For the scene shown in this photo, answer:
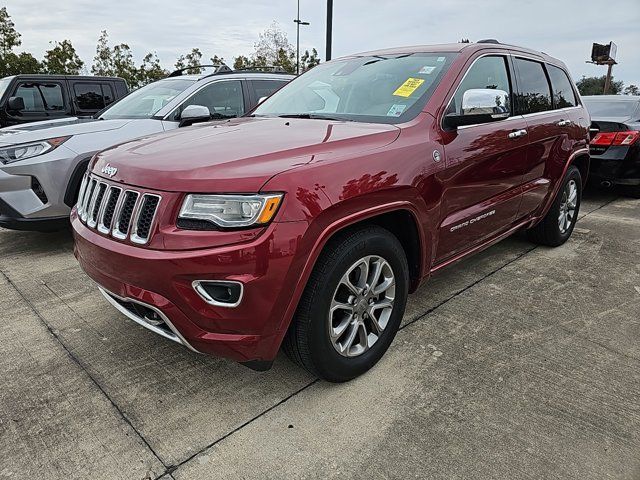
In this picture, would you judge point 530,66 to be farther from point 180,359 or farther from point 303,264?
point 180,359

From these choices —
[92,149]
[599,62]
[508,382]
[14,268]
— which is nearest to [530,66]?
[508,382]

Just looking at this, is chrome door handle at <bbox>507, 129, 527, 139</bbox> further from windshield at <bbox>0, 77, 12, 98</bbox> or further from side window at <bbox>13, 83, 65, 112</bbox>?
windshield at <bbox>0, 77, 12, 98</bbox>

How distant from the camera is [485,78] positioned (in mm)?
3311

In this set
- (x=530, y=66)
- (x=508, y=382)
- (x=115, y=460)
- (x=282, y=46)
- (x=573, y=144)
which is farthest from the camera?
(x=282, y=46)

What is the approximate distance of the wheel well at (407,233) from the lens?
2562 mm

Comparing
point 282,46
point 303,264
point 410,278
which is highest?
point 282,46

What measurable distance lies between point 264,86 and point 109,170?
414 centimetres

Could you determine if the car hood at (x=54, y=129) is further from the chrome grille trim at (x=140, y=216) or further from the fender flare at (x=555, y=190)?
the fender flare at (x=555, y=190)

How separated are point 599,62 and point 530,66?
65.9 feet

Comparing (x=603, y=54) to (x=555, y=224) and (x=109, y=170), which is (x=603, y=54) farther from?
(x=109, y=170)

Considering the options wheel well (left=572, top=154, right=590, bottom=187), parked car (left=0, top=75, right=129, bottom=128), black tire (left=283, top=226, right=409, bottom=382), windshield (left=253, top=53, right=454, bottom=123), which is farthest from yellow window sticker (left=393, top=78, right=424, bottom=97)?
parked car (left=0, top=75, right=129, bottom=128)

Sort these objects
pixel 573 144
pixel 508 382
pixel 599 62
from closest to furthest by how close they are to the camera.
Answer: pixel 508 382 → pixel 573 144 → pixel 599 62

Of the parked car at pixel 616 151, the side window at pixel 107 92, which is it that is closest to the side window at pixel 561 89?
the parked car at pixel 616 151

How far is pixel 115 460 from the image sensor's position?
1991 mm
